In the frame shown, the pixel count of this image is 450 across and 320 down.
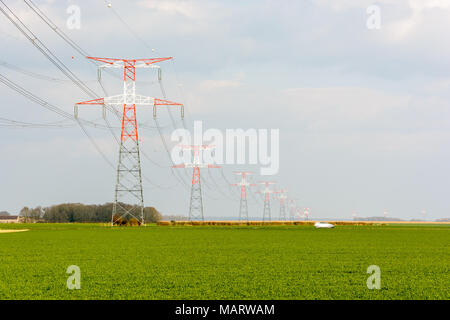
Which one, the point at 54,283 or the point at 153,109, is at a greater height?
the point at 153,109

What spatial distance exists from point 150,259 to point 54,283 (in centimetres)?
1166

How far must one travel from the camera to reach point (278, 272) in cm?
2688

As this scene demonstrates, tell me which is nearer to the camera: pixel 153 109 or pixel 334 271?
pixel 334 271

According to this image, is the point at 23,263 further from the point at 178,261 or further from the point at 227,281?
the point at 227,281
